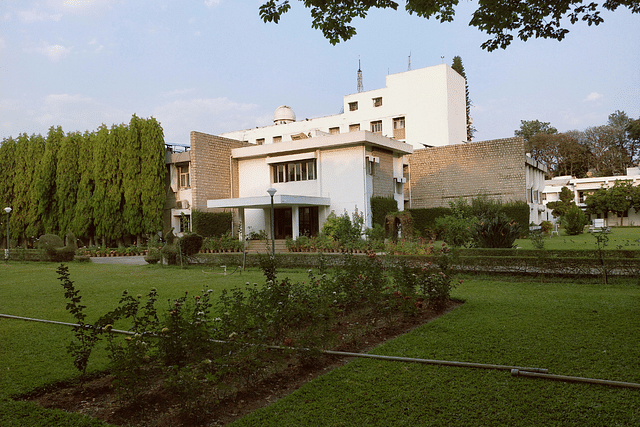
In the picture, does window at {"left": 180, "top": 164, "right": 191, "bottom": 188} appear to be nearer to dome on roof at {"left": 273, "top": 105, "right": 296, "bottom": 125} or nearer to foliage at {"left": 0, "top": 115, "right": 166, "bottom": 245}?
foliage at {"left": 0, "top": 115, "right": 166, "bottom": 245}

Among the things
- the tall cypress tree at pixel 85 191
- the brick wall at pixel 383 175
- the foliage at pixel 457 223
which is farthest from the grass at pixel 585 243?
the tall cypress tree at pixel 85 191

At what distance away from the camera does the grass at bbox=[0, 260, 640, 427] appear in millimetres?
3465

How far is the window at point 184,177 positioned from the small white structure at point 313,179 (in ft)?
10.0

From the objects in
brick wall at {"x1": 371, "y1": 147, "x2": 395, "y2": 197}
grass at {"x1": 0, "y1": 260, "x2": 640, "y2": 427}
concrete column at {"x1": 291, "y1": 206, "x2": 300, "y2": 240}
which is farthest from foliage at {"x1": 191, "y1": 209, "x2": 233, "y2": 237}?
grass at {"x1": 0, "y1": 260, "x2": 640, "y2": 427}

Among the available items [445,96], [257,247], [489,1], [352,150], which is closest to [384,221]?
[352,150]

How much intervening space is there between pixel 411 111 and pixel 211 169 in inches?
696

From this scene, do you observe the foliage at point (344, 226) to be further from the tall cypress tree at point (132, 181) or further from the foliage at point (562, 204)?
the foliage at point (562, 204)

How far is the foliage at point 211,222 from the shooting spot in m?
24.4

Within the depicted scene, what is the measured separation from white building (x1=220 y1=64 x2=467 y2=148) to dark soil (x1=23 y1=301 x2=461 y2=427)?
28.2m

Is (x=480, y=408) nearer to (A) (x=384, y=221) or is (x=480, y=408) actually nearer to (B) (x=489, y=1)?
(B) (x=489, y=1)

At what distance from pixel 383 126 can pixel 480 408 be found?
35.2m

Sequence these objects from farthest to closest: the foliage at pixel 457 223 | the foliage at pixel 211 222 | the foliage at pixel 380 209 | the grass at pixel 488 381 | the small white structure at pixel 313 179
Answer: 1. the foliage at pixel 211 222
2. the foliage at pixel 380 209
3. the small white structure at pixel 313 179
4. the foliage at pixel 457 223
5. the grass at pixel 488 381

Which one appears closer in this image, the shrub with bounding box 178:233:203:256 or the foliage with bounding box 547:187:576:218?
the shrub with bounding box 178:233:203:256

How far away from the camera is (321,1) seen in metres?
5.99
